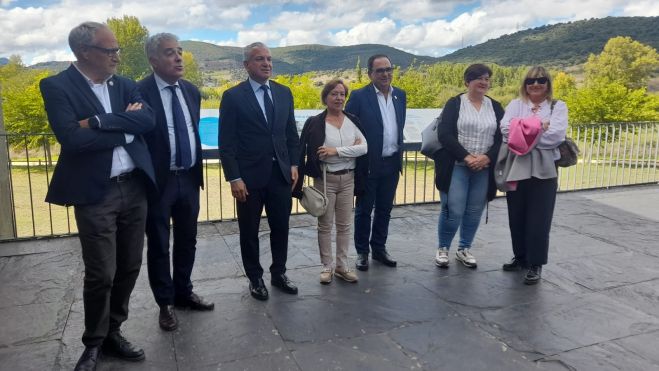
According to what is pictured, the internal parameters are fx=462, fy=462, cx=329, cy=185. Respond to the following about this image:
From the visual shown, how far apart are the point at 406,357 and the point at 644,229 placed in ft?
14.7

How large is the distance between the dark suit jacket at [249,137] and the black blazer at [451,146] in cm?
147

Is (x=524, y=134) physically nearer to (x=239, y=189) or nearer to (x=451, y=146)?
(x=451, y=146)

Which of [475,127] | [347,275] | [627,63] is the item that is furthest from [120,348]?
[627,63]

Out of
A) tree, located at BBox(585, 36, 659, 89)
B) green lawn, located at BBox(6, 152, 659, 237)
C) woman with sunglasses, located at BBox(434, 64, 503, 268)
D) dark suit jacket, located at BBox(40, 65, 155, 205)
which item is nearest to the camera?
dark suit jacket, located at BBox(40, 65, 155, 205)

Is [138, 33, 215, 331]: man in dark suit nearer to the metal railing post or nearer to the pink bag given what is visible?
the pink bag

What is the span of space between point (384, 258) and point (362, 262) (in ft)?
0.83

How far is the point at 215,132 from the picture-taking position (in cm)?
655

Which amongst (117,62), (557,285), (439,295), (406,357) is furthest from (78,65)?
(557,285)

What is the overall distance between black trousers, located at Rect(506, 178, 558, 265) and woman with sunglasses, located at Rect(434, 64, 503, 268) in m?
0.27

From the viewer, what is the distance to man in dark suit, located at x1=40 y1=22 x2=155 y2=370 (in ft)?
7.78

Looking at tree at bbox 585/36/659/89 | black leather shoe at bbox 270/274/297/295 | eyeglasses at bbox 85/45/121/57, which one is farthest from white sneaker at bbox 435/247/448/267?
tree at bbox 585/36/659/89

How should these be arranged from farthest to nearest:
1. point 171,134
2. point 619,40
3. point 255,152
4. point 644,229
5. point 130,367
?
point 619,40 < point 644,229 < point 255,152 < point 171,134 < point 130,367

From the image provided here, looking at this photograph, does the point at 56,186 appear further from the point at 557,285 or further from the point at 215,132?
the point at 215,132

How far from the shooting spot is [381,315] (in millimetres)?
3275
